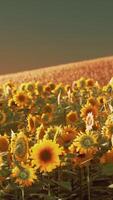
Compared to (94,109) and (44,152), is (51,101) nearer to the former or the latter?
(94,109)

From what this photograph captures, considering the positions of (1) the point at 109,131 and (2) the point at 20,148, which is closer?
(2) the point at 20,148

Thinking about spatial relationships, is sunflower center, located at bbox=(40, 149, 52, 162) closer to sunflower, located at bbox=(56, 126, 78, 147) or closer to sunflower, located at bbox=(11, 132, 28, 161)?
sunflower, located at bbox=(11, 132, 28, 161)

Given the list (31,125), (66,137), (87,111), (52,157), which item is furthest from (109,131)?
(87,111)

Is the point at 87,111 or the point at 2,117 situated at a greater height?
the point at 2,117

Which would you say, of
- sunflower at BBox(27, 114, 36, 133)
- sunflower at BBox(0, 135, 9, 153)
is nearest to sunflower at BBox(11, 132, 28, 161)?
sunflower at BBox(0, 135, 9, 153)

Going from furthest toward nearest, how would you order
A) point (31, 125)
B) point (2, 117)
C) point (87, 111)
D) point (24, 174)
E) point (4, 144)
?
point (2, 117), point (87, 111), point (31, 125), point (4, 144), point (24, 174)

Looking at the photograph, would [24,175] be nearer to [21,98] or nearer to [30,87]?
[21,98]

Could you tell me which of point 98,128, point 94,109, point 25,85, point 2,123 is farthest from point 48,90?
point 98,128

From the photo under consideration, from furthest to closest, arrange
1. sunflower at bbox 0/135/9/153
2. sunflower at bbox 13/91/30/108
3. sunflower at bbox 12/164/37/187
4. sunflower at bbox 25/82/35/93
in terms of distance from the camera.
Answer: sunflower at bbox 25/82/35/93
sunflower at bbox 13/91/30/108
sunflower at bbox 0/135/9/153
sunflower at bbox 12/164/37/187
